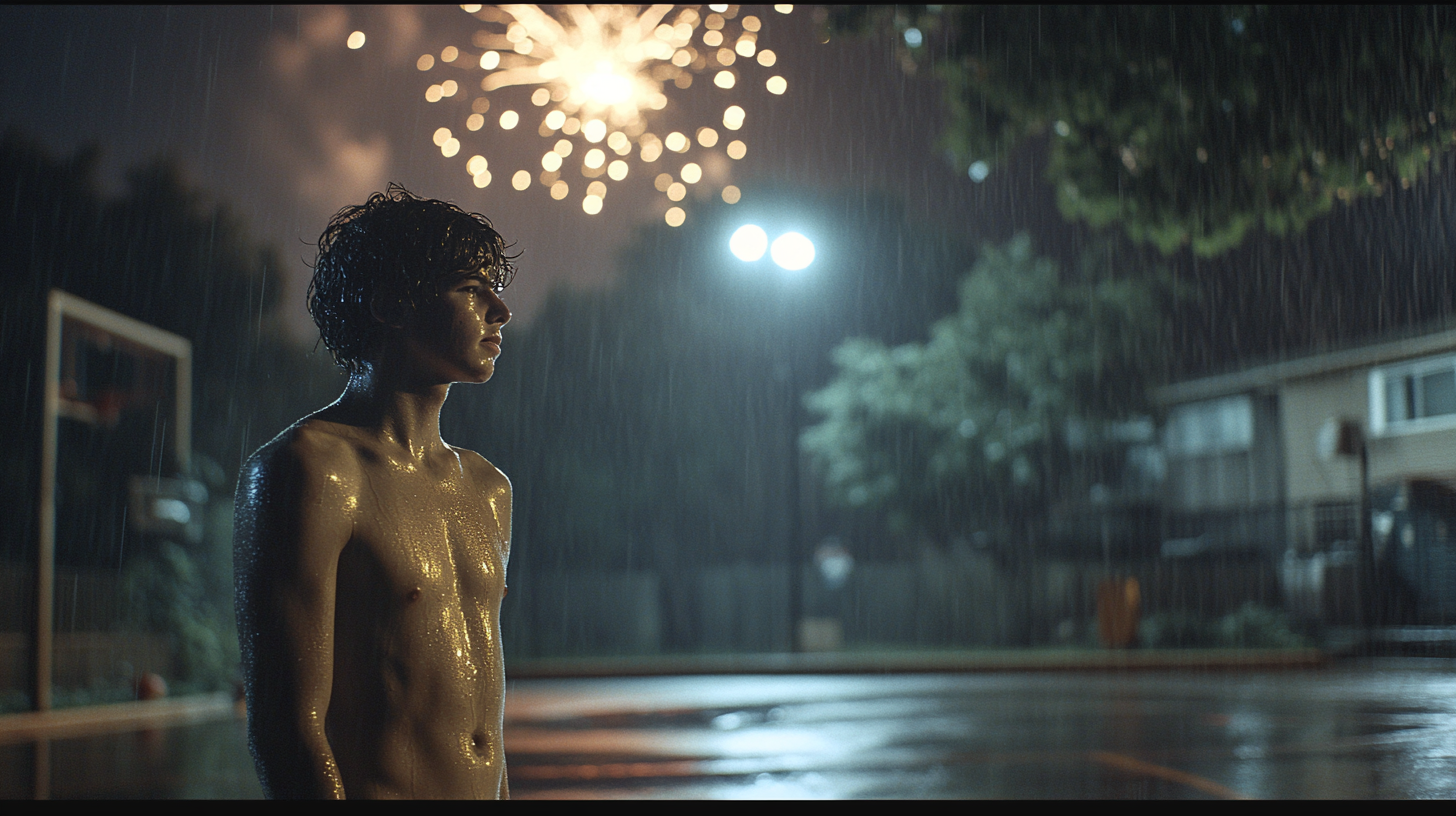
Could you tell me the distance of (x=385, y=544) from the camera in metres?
1.44

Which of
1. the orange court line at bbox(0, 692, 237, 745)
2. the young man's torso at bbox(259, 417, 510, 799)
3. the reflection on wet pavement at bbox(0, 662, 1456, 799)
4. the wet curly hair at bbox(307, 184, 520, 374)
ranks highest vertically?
the wet curly hair at bbox(307, 184, 520, 374)

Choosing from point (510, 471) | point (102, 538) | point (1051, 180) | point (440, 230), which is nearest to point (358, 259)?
point (440, 230)

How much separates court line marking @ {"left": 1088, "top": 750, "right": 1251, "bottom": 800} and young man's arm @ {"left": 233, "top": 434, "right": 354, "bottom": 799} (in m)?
5.82

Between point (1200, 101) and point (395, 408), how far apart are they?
9.76 metres

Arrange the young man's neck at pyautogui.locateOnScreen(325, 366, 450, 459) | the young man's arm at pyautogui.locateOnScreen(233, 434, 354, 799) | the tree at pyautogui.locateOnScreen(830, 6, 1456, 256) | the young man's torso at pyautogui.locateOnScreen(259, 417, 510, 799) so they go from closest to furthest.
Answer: the young man's arm at pyautogui.locateOnScreen(233, 434, 354, 799) → the young man's torso at pyautogui.locateOnScreen(259, 417, 510, 799) → the young man's neck at pyautogui.locateOnScreen(325, 366, 450, 459) → the tree at pyautogui.locateOnScreen(830, 6, 1456, 256)

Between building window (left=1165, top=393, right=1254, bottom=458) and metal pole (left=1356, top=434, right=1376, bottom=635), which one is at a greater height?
building window (left=1165, top=393, right=1254, bottom=458)

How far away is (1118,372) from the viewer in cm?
2823

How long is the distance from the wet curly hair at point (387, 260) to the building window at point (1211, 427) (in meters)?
31.7

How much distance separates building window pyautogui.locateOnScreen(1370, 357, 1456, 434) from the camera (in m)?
24.6

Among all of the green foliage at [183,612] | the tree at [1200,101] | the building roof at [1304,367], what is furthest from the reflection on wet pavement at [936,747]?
the building roof at [1304,367]

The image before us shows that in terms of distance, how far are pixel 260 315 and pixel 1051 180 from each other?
25683 mm

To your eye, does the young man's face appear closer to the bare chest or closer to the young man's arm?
the bare chest

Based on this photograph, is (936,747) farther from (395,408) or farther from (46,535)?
(46,535)

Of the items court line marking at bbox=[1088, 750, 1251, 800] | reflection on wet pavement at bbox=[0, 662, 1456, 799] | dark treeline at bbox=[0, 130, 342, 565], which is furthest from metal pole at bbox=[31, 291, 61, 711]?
dark treeline at bbox=[0, 130, 342, 565]
